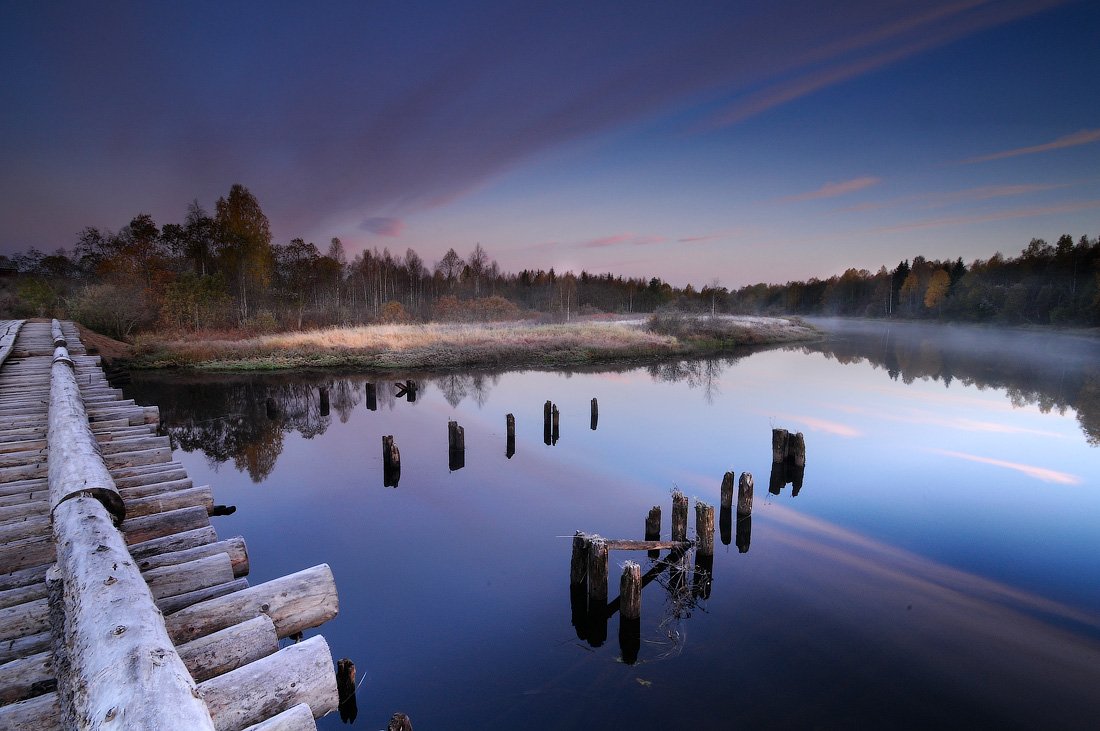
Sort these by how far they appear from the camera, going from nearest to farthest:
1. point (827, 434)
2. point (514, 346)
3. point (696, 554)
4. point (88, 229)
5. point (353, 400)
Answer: point (696, 554)
point (827, 434)
point (353, 400)
point (514, 346)
point (88, 229)

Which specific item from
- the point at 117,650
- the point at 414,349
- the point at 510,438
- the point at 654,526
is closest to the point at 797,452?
the point at 654,526

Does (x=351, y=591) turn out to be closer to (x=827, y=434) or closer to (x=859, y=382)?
(x=827, y=434)

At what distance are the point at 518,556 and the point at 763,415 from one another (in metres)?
15.4

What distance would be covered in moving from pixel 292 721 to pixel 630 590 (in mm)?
5295

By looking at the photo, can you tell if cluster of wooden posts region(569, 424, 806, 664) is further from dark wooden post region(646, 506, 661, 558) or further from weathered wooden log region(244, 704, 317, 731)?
weathered wooden log region(244, 704, 317, 731)

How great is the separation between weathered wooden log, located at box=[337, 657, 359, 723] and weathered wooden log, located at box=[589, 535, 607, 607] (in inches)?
133

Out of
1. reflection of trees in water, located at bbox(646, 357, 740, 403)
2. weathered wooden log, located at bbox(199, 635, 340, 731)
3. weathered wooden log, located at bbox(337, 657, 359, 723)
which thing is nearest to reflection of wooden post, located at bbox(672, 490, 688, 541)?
weathered wooden log, located at bbox(337, 657, 359, 723)

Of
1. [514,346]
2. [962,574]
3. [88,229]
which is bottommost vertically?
[962,574]

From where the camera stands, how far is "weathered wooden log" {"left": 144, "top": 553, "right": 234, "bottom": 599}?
3.38 m

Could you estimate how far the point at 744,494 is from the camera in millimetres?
10383

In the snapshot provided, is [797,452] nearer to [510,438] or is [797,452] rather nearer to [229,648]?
[510,438]

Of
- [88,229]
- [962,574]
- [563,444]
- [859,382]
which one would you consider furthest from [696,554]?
[88,229]

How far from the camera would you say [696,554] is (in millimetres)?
8914

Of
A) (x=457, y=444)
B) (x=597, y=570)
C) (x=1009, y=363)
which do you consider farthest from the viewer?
(x=1009, y=363)
